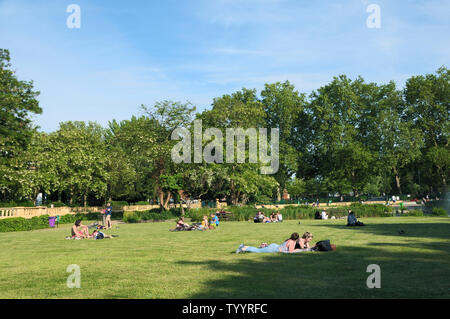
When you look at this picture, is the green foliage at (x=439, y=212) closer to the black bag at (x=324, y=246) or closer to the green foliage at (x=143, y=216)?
the green foliage at (x=143, y=216)

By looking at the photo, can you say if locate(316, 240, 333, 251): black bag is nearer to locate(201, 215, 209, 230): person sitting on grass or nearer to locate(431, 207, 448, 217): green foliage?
locate(201, 215, 209, 230): person sitting on grass

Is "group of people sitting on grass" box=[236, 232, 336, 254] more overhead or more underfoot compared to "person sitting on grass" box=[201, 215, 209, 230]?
more overhead

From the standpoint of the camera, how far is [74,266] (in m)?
10.9

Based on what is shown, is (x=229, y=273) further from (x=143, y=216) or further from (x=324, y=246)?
(x=143, y=216)

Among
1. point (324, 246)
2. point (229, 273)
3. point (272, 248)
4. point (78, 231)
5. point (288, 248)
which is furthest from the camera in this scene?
point (78, 231)

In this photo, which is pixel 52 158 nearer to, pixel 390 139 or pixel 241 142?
pixel 241 142

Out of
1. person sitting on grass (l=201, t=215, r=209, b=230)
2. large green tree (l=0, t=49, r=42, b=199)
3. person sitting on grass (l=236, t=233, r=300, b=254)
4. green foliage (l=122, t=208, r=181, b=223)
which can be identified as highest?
large green tree (l=0, t=49, r=42, b=199)

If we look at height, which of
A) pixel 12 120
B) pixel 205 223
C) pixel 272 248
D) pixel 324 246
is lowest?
pixel 205 223

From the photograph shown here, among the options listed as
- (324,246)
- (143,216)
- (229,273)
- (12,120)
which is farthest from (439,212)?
(12,120)

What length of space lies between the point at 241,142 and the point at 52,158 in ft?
76.1

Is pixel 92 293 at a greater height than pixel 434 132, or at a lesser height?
lesser

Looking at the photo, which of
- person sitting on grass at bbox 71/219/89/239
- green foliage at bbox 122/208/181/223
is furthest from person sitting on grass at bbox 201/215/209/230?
green foliage at bbox 122/208/181/223
